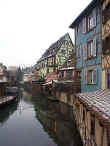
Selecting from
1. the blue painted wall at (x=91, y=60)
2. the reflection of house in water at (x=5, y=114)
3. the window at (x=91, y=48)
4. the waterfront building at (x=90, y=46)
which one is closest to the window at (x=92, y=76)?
the waterfront building at (x=90, y=46)

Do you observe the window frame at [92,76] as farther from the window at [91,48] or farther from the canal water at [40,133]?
the canal water at [40,133]

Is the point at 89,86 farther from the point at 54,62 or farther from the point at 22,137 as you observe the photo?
the point at 54,62

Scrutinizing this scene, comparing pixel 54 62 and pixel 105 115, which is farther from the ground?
pixel 54 62

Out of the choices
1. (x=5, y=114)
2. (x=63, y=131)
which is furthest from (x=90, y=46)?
(x=5, y=114)

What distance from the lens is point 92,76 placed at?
16.9 m

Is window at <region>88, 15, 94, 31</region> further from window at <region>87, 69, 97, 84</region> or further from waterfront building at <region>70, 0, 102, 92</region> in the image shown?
window at <region>87, 69, 97, 84</region>

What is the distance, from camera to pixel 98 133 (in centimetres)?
654

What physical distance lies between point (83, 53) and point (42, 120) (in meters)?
9.14

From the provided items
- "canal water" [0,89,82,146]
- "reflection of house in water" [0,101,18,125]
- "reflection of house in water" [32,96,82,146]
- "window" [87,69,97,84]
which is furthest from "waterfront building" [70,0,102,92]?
"reflection of house in water" [0,101,18,125]

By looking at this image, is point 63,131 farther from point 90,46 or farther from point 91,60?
point 90,46

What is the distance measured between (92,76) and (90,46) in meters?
3.35

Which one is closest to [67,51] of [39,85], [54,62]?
[54,62]

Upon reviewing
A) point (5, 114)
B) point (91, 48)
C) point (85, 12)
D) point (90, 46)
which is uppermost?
point (85, 12)

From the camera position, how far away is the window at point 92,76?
627 inches
